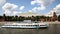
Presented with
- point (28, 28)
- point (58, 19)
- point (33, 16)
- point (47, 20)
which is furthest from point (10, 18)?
point (28, 28)

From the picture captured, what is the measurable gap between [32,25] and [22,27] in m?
0.93

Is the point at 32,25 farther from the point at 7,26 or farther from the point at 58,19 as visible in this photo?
the point at 58,19

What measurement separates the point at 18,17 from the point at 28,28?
305 inches

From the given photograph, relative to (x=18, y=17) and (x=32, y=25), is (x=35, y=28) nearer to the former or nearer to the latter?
(x=32, y=25)

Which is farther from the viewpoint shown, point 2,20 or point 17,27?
point 2,20

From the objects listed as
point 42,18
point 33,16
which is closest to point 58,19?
point 42,18

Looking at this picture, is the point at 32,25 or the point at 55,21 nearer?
the point at 32,25

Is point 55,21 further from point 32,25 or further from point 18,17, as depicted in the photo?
point 32,25

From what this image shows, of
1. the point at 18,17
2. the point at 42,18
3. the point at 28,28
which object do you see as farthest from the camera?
the point at 42,18

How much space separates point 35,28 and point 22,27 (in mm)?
1187

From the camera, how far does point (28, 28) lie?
53.6 feet

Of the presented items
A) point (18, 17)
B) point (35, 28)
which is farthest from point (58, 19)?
point (35, 28)

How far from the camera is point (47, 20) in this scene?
26.1 meters

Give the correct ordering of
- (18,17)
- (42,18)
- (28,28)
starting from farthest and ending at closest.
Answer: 1. (42,18)
2. (18,17)
3. (28,28)
